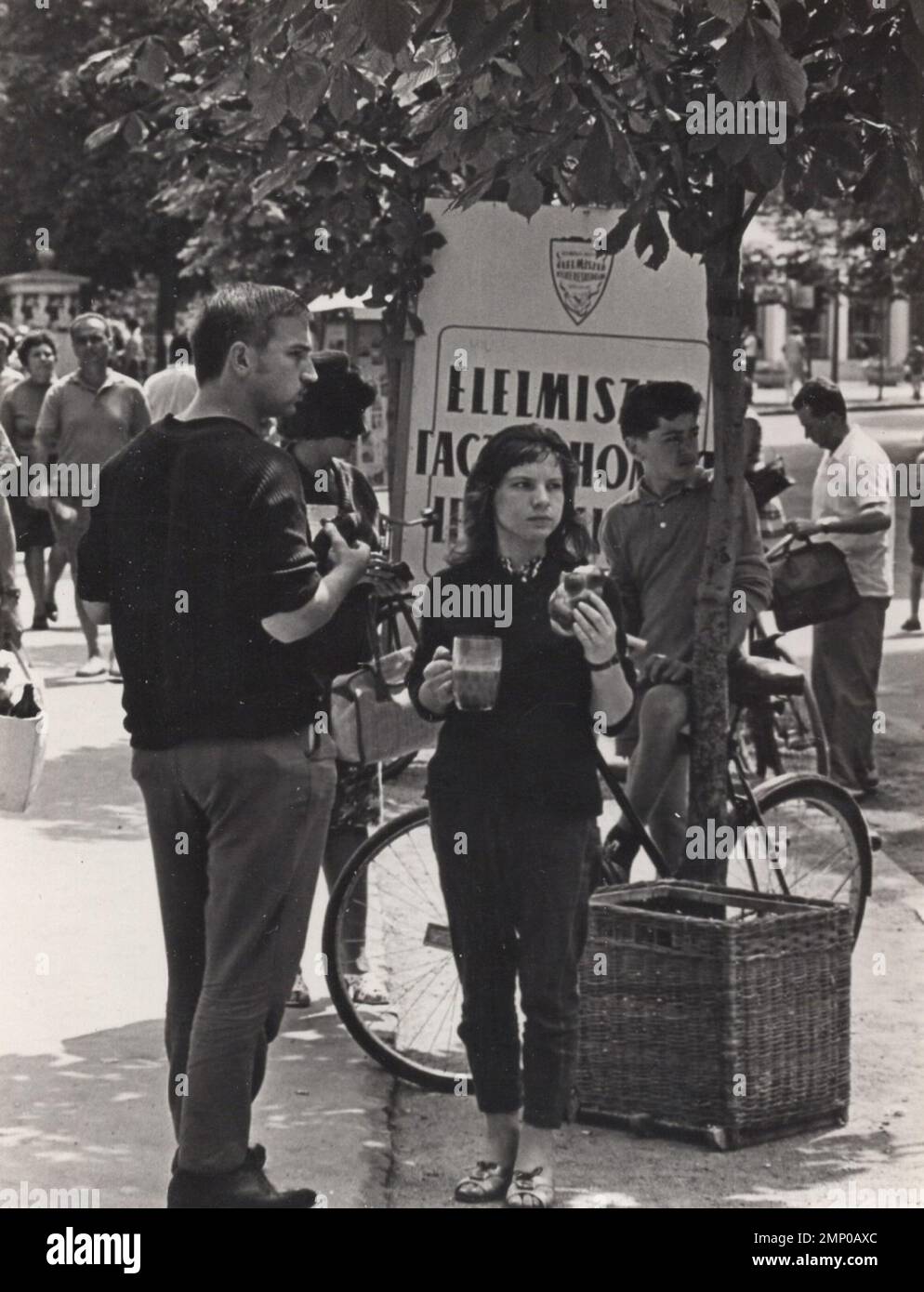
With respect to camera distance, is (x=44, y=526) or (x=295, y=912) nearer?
(x=295, y=912)

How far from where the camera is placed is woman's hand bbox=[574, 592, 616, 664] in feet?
15.8

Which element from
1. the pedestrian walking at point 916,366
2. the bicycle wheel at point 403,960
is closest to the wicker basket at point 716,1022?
the bicycle wheel at point 403,960

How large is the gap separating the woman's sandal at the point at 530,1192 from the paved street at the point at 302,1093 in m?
0.15

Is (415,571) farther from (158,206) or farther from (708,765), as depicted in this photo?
(158,206)

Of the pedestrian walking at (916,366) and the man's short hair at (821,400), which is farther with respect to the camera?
the pedestrian walking at (916,366)

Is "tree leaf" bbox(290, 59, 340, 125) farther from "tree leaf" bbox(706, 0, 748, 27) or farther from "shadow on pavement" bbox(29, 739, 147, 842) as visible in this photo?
"shadow on pavement" bbox(29, 739, 147, 842)

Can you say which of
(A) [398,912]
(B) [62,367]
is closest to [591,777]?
(A) [398,912]

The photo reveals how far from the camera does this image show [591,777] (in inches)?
197

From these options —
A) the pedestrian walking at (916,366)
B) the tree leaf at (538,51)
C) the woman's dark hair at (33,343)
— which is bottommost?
the woman's dark hair at (33,343)

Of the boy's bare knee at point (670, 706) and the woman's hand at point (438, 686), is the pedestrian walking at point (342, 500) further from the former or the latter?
the boy's bare knee at point (670, 706)

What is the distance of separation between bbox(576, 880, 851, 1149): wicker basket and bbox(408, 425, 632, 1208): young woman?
549mm

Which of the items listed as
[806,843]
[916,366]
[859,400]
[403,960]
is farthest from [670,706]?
[916,366]

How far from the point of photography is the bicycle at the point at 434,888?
5965 millimetres
